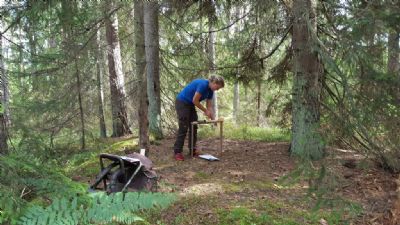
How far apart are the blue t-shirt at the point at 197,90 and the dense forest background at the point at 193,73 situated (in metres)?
0.83

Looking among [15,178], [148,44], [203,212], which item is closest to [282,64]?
[148,44]

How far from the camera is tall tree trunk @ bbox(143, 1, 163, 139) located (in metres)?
9.18

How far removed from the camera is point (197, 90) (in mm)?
7355

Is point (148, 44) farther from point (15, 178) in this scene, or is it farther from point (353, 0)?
point (15, 178)

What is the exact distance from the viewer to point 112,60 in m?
12.0

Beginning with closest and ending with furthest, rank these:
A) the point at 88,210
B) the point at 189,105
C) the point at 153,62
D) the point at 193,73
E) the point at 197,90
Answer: the point at 88,210 < the point at 197,90 < the point at 189,105 < the point at 153,62 < the point at 193,73

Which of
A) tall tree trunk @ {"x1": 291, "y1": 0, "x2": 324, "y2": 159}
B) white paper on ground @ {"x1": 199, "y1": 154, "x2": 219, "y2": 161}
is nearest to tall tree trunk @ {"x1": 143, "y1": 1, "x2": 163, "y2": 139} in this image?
Answer: white paper on ground @ {"x1": 199, "y1": 154, "x2": 219, "y2": 161}

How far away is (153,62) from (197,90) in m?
2.61

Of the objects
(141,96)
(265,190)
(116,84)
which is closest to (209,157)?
(141,96)

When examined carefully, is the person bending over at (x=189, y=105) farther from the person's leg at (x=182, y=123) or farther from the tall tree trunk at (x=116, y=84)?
the tall tree trunk at (x=116, y=84)

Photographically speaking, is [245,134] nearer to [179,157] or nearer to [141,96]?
[179,157]

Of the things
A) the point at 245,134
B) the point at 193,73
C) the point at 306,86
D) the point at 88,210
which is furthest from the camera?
the point at 245,134

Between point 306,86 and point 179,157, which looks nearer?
point 306,86

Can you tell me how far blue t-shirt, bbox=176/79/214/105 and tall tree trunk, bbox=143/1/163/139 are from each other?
6.95 feet
